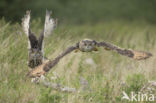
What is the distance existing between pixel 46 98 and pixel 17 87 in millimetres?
924

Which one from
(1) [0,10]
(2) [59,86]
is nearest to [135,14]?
(1) [0,10]

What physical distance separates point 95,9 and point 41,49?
847 inches

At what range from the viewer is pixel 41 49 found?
21.0 ft

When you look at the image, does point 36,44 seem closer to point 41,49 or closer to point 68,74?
point 41,49

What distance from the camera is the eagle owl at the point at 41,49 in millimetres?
5434

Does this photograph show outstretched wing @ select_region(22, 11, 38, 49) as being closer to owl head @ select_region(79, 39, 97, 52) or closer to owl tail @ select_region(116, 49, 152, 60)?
owl head @ select_region(79, 39, 97, 52)

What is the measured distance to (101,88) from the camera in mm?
5953

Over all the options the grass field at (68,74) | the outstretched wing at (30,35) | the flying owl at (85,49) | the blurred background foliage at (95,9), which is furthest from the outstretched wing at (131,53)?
the blurred background foliage at (95,9)

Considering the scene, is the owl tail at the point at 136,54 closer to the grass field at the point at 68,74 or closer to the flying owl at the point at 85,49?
the flying owl at the point at 85,49

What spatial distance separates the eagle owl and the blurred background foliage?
50.3 feet

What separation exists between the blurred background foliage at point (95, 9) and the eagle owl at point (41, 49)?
15.3 meters

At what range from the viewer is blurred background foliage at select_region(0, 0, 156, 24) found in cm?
2355

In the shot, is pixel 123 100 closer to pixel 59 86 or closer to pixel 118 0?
pixel 59 86

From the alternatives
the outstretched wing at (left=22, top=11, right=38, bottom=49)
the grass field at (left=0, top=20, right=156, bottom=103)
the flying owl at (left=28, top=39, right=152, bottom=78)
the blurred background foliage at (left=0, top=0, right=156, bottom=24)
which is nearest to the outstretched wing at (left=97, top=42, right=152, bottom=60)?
the flying owl at (left=28, top=39, right=152, bottom=78)
